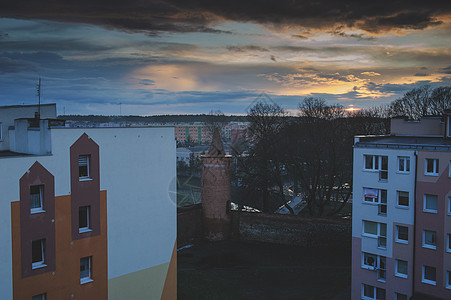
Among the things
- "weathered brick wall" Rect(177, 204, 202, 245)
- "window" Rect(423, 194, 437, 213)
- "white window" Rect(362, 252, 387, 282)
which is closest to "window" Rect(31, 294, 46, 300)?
"white window" Rect(362, 252, 387, 282)

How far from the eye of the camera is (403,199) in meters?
18.3

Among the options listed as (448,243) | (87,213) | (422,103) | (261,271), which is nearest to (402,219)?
(448,243)

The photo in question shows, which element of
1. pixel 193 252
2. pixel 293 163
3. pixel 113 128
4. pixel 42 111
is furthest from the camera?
pixel 293 163

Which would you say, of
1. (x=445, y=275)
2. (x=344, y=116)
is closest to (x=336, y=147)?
(x=344, y=116)

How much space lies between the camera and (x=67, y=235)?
13938 millimetres

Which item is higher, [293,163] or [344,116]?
[344,116]

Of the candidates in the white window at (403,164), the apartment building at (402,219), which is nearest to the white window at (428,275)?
the apartment building at (402,219)

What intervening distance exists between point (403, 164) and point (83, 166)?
12.8 meters

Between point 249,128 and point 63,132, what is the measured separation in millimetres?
27439

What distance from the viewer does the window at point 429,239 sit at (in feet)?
57.3

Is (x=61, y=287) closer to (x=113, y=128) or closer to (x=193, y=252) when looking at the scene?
(x=113, y=128)

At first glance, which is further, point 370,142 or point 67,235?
point 370,142

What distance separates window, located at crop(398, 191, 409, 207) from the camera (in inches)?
716

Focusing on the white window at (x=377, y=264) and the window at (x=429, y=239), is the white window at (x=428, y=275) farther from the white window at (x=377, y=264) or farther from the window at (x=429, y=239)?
the white window at (x=377, y=264)
